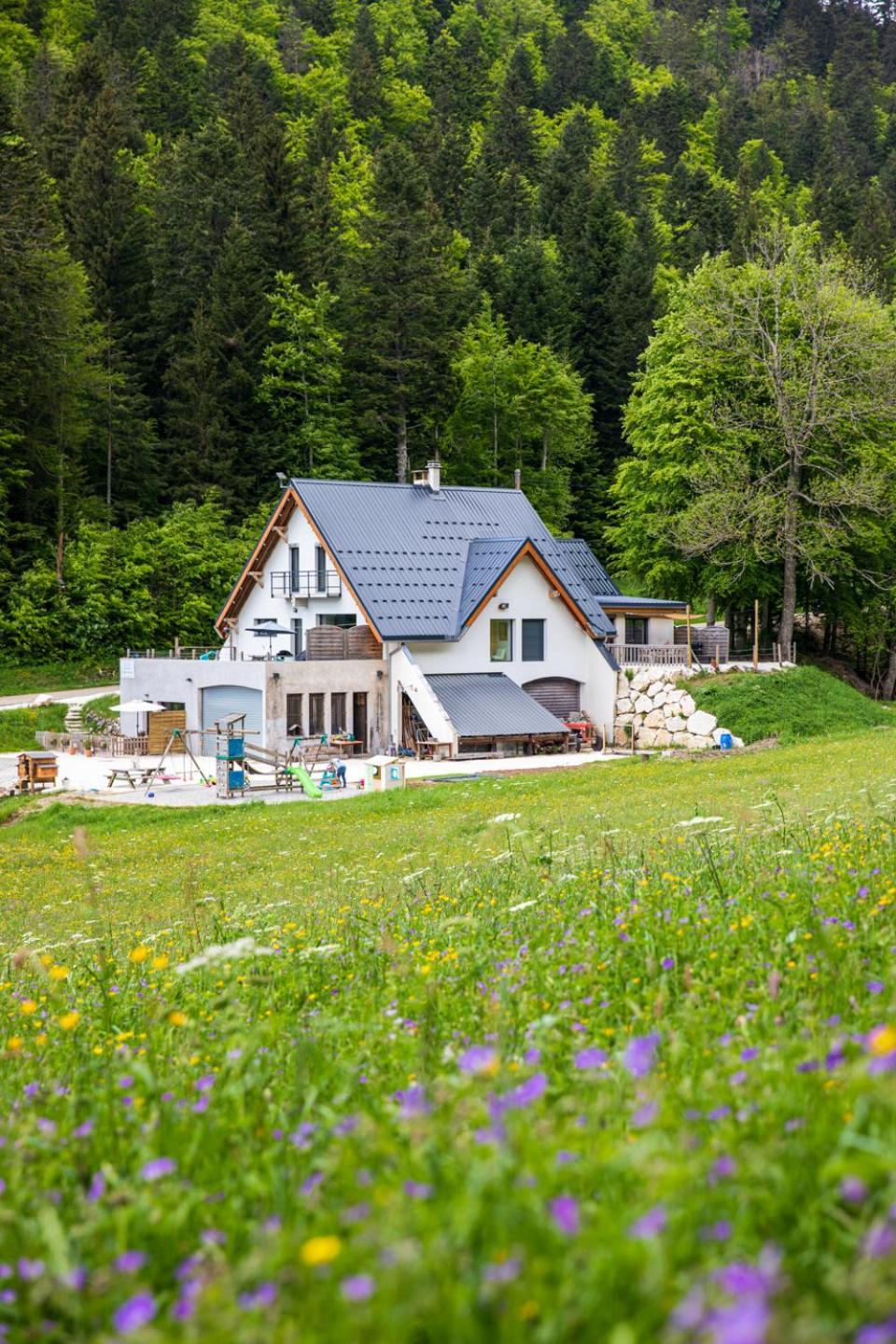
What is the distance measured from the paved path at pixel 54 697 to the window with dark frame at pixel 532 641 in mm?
15787

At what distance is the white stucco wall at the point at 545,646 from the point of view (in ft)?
139

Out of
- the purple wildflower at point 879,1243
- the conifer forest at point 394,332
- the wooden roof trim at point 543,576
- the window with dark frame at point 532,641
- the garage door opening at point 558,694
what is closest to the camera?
the purple wildflower at point 879,1243

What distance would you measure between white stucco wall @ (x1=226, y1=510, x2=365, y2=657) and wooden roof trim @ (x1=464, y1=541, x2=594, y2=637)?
13.0 ft

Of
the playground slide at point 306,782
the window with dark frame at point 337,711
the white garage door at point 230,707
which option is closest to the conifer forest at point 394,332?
the window with dark frame at point 337,711

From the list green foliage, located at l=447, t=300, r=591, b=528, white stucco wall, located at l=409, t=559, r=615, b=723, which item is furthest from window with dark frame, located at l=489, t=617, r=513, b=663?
green foliage, located at l=447, t=300, r=591, b=528

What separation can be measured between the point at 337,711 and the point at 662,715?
1036cm

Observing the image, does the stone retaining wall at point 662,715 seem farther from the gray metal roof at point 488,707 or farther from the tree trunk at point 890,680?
the tree trunk at point 890,680

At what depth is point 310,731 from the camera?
39656 mm

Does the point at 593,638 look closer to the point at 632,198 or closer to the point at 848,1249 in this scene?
the point at 848,1249

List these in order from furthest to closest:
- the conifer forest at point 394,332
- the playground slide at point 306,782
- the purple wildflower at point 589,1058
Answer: the conifer forest at point 394,332 → the playground slide at point 306,782 → the purple wildflower at point 589,1058

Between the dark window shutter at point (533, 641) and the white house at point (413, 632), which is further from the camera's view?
the dark window shutter at point (533, 641)

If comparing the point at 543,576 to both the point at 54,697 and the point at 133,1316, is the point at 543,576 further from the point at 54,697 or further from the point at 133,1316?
the point at 133,1316

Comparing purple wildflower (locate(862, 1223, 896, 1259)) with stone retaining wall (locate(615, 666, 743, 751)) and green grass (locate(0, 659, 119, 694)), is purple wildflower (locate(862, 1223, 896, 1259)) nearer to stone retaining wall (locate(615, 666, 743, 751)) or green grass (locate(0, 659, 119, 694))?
stone retaining wall (locate(615, 666, 743, 751))

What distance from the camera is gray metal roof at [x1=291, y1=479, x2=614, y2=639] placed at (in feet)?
136
